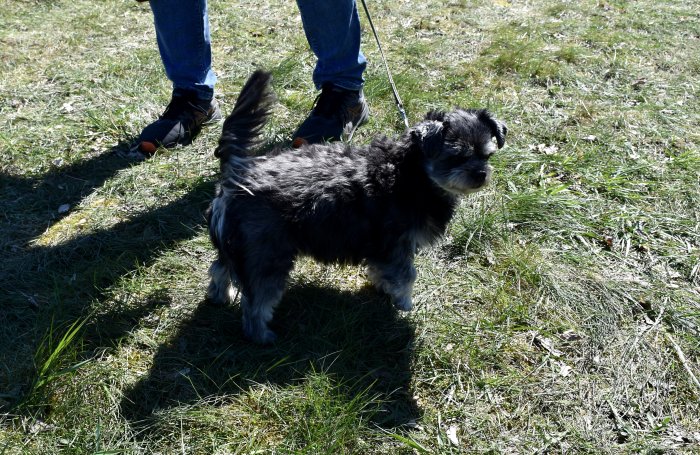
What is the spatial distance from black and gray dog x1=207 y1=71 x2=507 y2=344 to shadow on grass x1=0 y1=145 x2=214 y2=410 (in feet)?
2.48

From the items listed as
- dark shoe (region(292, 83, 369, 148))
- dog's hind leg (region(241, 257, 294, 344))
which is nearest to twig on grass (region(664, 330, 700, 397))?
dog's hind leg (region(241, 257, 294, 344))

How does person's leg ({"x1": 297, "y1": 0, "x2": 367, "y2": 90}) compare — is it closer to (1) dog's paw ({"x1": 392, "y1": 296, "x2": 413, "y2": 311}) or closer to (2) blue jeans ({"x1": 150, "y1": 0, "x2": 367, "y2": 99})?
(2) blue jeans ({"x1": 150, "y1": 0, "x2": 367, "y2": 99})

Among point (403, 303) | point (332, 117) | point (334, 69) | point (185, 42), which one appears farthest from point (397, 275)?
point (185, 42)

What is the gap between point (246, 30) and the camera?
A: 7367 millimetres

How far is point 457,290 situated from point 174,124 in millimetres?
2899

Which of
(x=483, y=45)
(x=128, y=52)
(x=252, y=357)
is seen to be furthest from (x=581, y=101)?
(x=128, y=52)

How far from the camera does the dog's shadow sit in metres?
3.20

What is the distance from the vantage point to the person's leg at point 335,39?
15.7ft

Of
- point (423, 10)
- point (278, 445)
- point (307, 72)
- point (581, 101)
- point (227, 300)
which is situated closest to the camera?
point (278, 445)

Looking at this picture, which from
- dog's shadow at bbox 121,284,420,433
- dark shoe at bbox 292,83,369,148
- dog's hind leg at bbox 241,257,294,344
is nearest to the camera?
dog's shadow at bbox 121,284,420,433

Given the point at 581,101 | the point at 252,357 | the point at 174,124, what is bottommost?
the point at 581,101

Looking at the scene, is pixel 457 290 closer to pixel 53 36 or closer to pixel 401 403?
pixel 401 403

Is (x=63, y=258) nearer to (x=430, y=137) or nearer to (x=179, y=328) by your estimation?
(x=179, y=328)

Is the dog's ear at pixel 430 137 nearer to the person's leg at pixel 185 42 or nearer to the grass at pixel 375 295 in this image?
the grass at pixel 375 295
